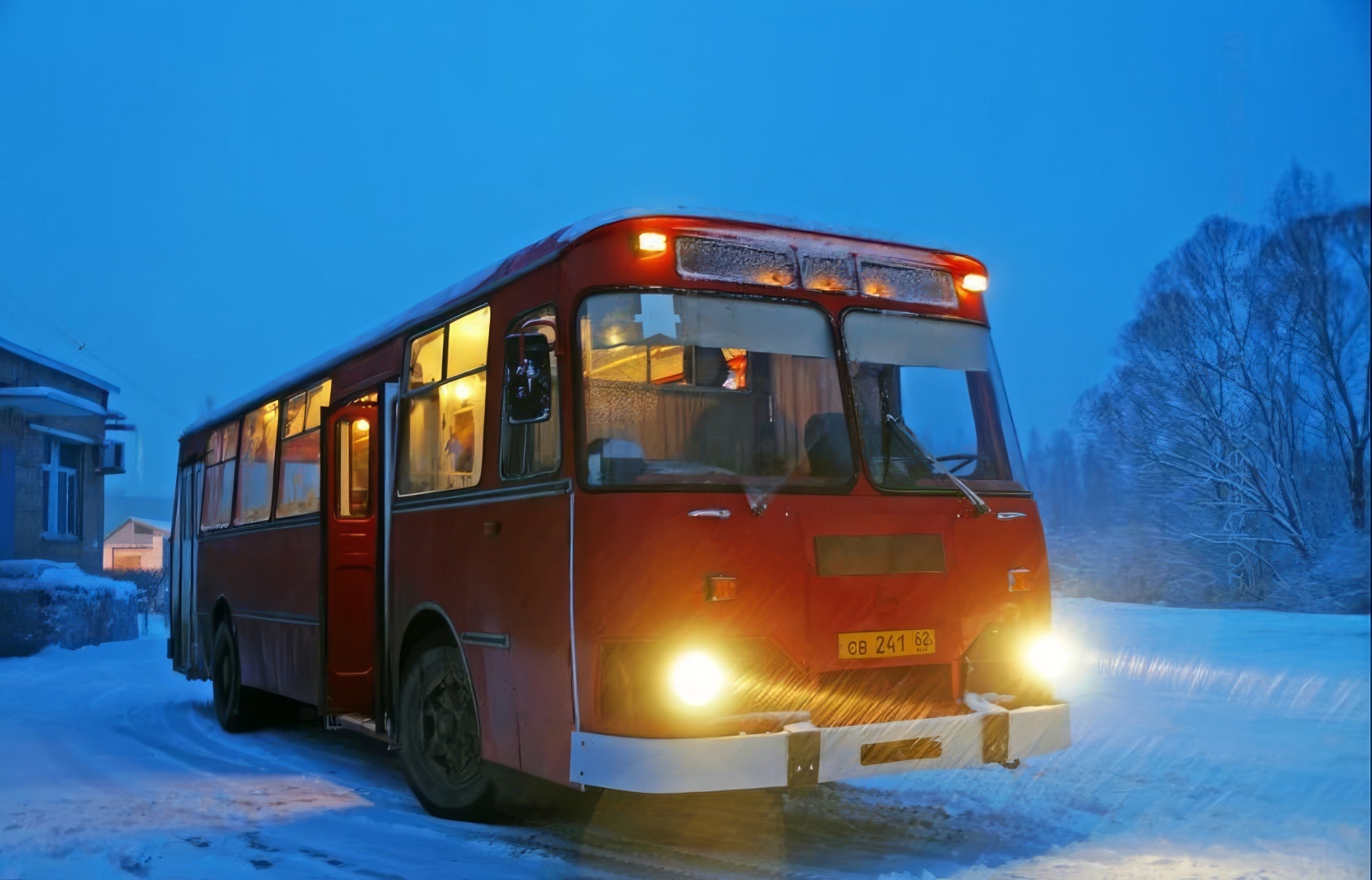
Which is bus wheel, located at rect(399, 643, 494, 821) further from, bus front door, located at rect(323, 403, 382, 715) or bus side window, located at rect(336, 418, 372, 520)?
bus side window, located at rect(336, 418, 372, 520)

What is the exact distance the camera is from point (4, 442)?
97.9ft

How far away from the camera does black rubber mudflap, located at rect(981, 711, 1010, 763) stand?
609 cm

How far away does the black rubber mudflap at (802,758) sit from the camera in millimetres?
5605

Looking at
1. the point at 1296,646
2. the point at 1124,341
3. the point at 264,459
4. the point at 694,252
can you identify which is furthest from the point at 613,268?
the point at 1124,341

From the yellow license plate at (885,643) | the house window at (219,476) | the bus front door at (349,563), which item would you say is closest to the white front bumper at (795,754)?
the yellow license plate at (885,643)

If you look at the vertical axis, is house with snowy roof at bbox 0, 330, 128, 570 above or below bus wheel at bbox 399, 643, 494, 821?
above

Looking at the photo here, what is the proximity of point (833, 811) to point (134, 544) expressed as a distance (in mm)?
80023

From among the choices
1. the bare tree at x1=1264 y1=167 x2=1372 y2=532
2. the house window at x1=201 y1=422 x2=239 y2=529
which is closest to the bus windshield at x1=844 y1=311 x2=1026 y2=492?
the bare tree at x1=1264 y1=167 x2=1372 y2=532

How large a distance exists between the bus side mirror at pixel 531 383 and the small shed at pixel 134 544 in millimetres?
78395

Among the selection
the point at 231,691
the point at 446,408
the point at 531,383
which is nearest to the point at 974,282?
the point at 531,383

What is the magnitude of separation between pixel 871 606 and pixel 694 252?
6.24ft

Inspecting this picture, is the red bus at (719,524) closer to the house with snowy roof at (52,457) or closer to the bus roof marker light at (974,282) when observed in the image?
the bus roof marker light at (974,282)

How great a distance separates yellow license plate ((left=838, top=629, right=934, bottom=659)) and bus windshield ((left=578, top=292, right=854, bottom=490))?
0.73 m

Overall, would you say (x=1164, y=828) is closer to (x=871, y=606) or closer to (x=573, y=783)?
(x=871, y=606)
